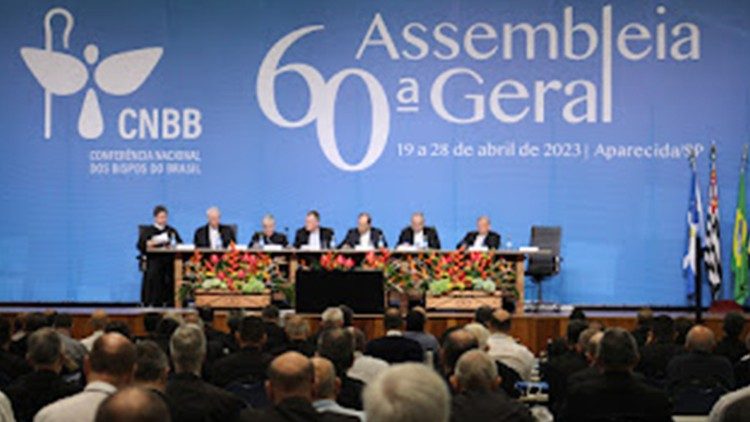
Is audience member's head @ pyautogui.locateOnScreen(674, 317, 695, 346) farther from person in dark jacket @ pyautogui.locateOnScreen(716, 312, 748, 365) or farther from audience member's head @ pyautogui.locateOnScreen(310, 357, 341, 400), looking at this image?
audience member's head @ pyautogui.locateOnScreen(310, 357, 341, 400)

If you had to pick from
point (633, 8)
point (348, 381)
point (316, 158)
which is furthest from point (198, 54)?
point (348, 381)

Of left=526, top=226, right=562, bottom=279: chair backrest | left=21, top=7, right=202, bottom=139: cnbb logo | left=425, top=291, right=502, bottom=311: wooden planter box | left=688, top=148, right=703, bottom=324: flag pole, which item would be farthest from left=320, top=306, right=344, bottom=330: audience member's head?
left=21, top=7, right=202, bottom=139: cnbb logo

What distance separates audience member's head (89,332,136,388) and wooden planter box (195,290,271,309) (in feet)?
26.1

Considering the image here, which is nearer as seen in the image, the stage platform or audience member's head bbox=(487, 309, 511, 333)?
audience member's head bbox=(487, 309, 511, 333)

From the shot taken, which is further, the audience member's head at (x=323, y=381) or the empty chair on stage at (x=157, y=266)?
the empty chair on stage at (x=157, y=266)

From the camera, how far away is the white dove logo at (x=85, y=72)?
16375mm

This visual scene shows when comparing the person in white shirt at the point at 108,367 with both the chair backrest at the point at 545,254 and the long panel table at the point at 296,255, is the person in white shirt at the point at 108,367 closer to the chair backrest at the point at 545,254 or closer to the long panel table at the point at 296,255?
the long panel table at the point at 296,255

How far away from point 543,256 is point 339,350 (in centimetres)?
890

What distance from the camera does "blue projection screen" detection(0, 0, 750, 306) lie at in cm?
1582

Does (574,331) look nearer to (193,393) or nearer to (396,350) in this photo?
(396,350)

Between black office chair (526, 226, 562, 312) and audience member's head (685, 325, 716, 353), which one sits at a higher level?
black office chair (526, 226, 562, 312)

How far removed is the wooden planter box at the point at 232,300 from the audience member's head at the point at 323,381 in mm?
7708

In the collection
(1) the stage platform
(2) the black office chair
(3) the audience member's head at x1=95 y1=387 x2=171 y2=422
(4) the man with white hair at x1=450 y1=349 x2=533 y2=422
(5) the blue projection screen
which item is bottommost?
(1) the stage platform

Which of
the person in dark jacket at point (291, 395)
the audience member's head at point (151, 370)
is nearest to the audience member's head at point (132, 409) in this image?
the person in dark jacket at point (291, 395)
